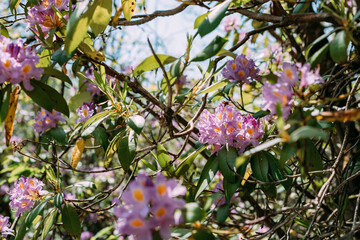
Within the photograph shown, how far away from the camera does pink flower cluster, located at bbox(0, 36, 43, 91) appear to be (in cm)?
75

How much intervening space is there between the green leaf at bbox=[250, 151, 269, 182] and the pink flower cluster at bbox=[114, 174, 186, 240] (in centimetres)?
38

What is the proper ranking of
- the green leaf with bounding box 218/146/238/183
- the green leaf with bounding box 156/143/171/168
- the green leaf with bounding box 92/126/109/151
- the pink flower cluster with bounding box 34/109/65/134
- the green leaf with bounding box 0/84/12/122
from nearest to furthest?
the green leaf with bounding box 0/84/12/122, the green leaf with bounding box 218/146/238/183, the green leaf with bounding box 156/143/171/168, the green leaf with bounding box 92/126/109/151, the pink flower cluster with bounding box 34/109/65/134

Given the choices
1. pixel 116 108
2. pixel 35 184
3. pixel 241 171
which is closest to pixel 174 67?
pixel 116 108

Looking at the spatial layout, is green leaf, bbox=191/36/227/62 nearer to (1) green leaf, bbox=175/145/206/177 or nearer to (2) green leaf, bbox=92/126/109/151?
(1) green leaf, bbox=175/145/206/177

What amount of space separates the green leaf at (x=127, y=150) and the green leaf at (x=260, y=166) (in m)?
0.34

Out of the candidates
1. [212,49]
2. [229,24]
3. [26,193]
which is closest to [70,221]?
[26,193]

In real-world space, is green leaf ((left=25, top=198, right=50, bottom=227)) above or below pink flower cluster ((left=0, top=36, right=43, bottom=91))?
below

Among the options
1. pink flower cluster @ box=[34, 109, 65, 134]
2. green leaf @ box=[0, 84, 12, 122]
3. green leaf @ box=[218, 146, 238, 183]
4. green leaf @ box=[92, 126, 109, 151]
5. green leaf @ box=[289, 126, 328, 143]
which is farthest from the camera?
pink flower cluster @ box=[34, 109, 65, 134]

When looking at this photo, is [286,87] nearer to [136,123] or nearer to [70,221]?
[136,123]

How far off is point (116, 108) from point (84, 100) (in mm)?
576

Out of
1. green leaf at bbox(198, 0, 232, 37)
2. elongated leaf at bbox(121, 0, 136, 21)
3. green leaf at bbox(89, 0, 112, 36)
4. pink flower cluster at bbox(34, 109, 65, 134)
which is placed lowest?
pink flower cluster at bbox(34, 109, 65, 134)

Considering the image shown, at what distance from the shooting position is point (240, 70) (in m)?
1.14

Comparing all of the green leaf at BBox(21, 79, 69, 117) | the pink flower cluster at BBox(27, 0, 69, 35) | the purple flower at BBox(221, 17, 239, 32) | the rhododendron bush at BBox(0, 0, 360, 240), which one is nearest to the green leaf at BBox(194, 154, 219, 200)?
the rhododendron bush at BBox(0, 0, 360, 240)

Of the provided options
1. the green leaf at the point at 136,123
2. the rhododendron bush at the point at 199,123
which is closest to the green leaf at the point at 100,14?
the rhododendron bush at the point at 199,123
